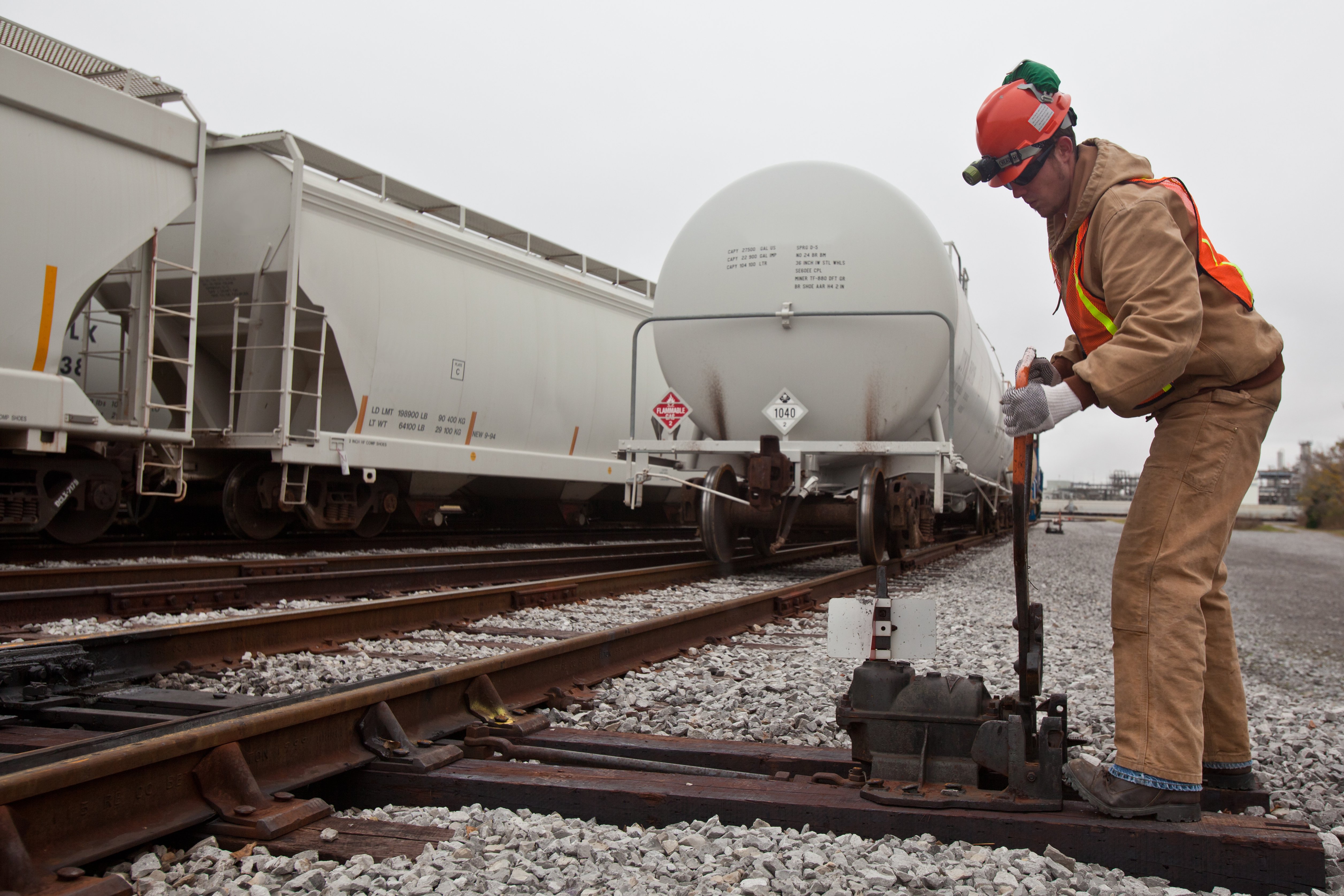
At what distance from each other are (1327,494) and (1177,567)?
66794 mm

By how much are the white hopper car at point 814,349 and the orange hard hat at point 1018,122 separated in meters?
4.93

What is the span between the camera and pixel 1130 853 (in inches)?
81.2

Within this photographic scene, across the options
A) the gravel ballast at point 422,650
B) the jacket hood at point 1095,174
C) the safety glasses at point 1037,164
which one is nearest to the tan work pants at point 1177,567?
the jacket hood at point 1095,174

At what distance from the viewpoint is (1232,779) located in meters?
2.46

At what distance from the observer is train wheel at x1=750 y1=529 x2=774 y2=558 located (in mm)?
9281

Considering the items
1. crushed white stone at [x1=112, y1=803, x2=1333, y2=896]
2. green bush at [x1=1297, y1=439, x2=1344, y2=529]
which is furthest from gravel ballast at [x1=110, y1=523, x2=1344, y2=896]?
green bush at [x1=1297, y1=439, x2=1344, y2=529]

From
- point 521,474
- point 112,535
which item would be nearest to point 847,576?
point 521,474

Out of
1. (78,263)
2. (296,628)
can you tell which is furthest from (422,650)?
(78,263)

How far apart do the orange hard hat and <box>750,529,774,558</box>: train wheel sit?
6.91 m

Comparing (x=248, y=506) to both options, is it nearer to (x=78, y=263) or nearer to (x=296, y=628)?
(x=78, y=263)

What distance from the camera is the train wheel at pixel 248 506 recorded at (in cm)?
928

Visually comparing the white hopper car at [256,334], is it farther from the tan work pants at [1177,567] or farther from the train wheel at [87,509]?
the tan work pants at [1177,567]

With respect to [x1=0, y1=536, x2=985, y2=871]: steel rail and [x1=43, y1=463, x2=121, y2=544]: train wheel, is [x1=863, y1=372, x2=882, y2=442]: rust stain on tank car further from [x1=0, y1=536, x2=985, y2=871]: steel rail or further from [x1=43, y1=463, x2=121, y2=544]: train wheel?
[x1=43, y1=463, x2=121, y2=544]: train wheel

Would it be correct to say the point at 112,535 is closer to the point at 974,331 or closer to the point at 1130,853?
the point at 974,331
